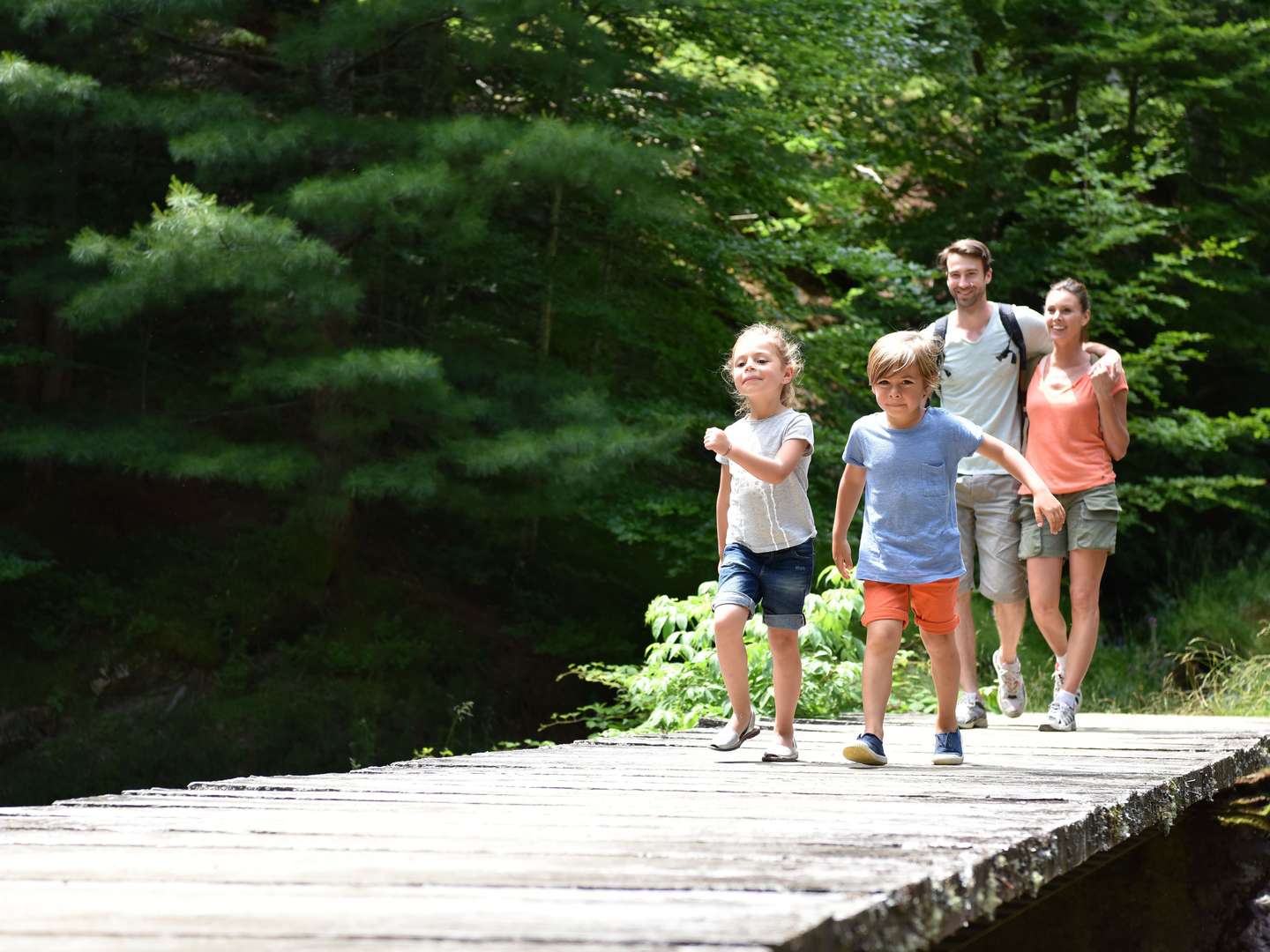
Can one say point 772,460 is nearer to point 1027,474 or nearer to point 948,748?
point 1027,474

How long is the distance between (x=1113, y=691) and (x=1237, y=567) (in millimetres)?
4193

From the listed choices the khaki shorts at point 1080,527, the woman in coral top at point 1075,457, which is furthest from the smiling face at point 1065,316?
the khaki shorts at point 1080,527

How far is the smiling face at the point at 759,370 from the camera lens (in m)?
5.03

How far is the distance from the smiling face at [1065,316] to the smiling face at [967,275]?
275 mm

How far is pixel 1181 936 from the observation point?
562 centimetres

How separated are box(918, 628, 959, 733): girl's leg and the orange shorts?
4 centimetres

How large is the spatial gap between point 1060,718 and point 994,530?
2.79 ft

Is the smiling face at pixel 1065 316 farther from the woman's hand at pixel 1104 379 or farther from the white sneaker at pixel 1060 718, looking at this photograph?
the white sneaker at pixel 1060 718

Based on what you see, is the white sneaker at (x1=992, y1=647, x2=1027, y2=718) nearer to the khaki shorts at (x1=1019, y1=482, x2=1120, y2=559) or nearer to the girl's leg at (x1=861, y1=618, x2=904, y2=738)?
the khaki shorts at (x1=1019, y1=482, x2=1120, y2=559)

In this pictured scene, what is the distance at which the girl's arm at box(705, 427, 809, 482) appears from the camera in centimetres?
475

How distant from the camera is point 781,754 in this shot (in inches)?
200

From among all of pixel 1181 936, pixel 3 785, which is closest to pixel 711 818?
pixel 1181 936

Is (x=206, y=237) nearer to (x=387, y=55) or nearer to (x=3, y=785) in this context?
(x=387, y=55)

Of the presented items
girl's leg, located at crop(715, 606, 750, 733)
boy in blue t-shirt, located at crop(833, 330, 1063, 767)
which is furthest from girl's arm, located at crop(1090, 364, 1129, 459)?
girl's leg, located at crop(715, 606, 750, 733)
